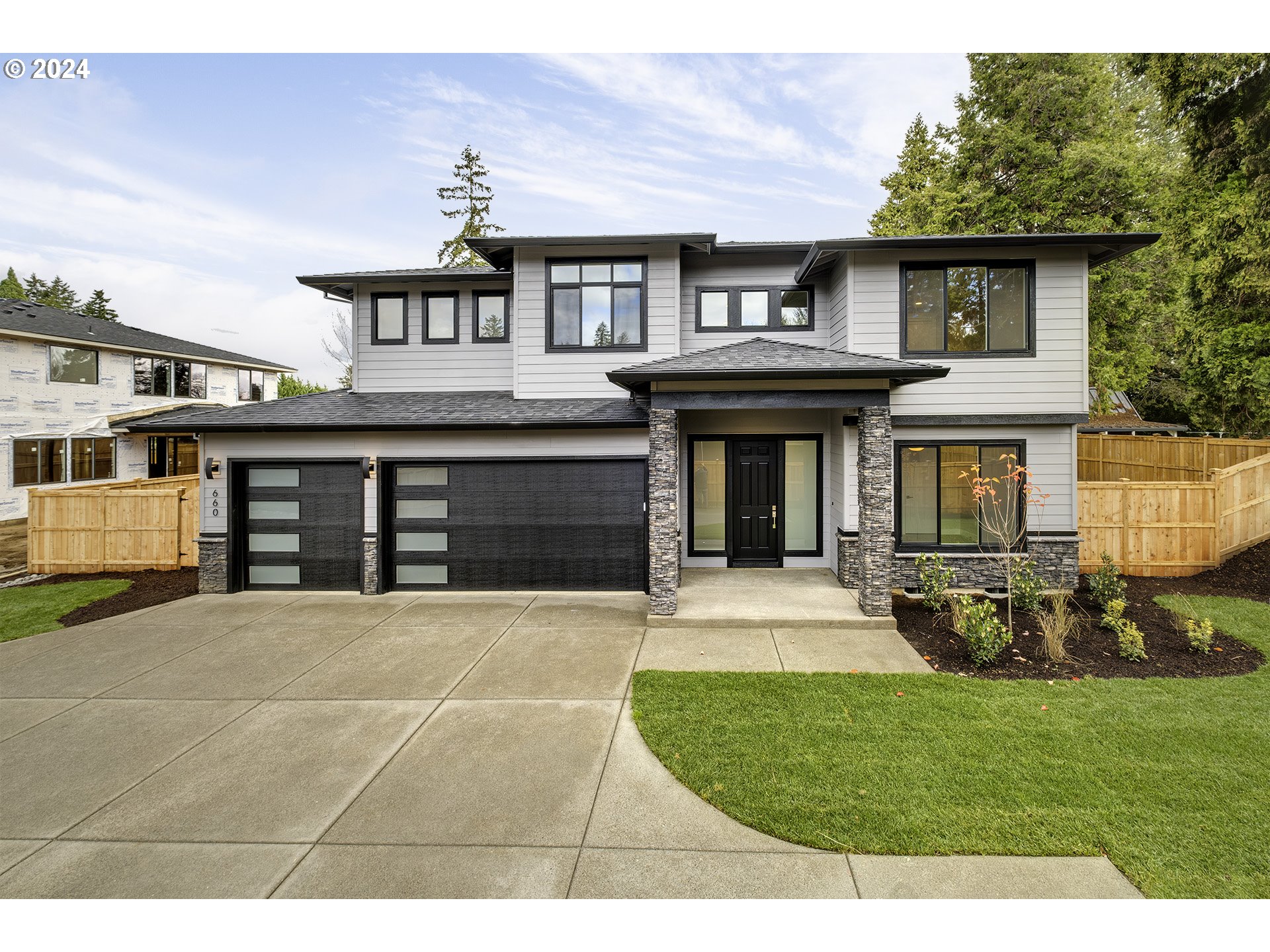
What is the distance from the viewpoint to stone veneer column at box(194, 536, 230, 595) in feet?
30.8

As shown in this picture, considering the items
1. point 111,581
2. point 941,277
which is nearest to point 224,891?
point 111,581

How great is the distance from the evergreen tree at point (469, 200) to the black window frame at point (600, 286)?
17.4 metres

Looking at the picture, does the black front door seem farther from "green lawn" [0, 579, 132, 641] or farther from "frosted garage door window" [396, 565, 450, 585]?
"green lawn" [0, 579, 132, 641]

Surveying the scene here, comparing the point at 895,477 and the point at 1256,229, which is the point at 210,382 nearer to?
the point at 895,477

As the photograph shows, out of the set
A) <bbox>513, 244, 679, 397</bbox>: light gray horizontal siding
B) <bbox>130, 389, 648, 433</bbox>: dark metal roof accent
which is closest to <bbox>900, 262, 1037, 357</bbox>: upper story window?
<bbox>513, 244, 679, 397</bbox>: light gray horizontal siding

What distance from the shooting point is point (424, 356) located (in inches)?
432

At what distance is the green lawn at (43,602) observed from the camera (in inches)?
303

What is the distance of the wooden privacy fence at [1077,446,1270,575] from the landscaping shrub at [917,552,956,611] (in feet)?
10.0

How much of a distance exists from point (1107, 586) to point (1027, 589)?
137cm

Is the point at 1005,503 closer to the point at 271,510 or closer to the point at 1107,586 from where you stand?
the point at 1107,586

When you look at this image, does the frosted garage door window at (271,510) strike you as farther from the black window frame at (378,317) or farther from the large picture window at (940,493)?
the large picture window at (940,493)

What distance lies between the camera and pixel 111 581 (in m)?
10.0

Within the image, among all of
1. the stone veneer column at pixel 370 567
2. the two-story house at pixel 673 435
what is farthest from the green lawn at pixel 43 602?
the stone veneer column at pixel 370 567

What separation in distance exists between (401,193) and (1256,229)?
2333cm
